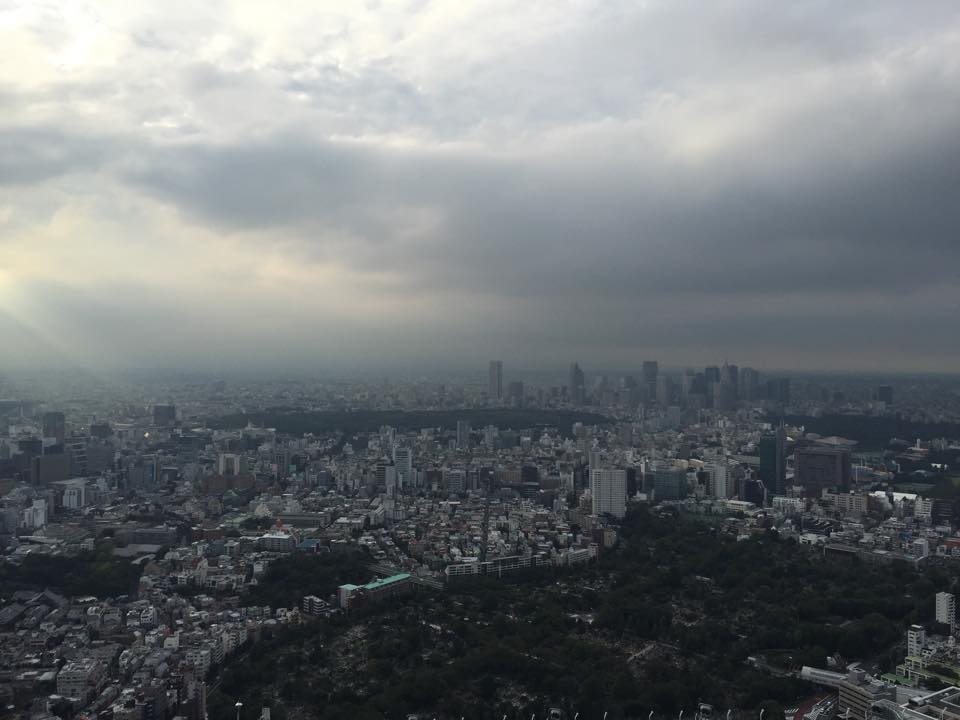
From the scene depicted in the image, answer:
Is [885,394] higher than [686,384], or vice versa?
[686,384]

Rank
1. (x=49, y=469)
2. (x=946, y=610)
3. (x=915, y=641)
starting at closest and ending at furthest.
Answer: (x=915, y=641), (x=946, y=610), (x=49, y=469)

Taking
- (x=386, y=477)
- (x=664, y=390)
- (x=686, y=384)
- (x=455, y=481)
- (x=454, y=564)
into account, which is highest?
(x=686, y=384)

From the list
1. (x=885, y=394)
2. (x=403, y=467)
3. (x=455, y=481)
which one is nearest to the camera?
(x=455, y=481)

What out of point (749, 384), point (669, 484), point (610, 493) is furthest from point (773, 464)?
point (749, 384)

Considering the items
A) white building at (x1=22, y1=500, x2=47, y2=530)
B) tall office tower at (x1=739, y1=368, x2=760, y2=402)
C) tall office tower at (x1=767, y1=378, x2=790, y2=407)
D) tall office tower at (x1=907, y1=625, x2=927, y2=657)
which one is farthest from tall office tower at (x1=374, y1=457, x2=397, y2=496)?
tall office tower at (x1=767, y1=378, x2=790, y2=407)

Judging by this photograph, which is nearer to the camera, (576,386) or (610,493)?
(610,493)

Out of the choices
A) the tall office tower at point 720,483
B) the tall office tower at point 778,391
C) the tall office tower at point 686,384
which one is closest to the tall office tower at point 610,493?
the tall office tower at point 720,483

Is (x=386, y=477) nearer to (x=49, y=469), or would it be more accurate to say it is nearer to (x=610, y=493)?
(x=610, y=493)
